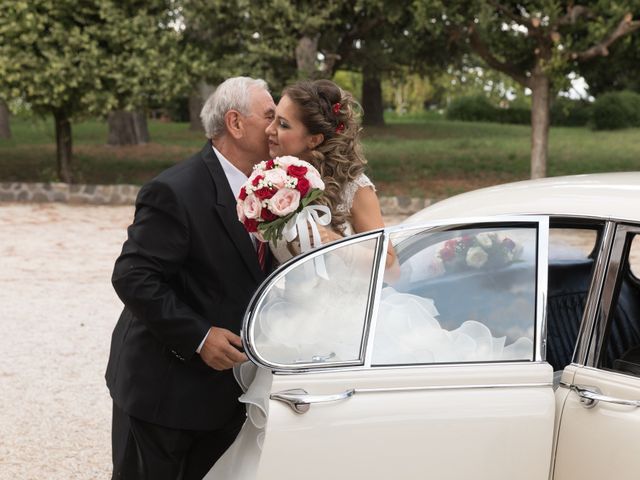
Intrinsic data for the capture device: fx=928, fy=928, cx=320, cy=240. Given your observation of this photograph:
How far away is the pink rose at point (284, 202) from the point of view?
309 cm

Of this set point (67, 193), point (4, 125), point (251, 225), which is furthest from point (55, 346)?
point (4, 125)

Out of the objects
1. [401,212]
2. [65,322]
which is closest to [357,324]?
[65,322]

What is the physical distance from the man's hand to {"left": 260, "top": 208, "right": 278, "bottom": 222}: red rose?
0.43m

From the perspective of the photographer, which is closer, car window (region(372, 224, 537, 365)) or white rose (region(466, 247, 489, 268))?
car window (region(372, 224, 537, 365))

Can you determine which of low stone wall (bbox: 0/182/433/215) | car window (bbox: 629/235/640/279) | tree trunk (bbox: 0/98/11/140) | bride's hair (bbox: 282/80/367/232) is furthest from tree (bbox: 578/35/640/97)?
tree trunk (bbox: 0/98/11/140)

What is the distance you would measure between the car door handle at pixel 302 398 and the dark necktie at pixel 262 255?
0.77 meters

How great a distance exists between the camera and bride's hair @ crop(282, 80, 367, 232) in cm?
342

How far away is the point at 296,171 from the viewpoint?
125 inches

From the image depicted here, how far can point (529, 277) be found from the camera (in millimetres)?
2971

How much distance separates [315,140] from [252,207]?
48 cm

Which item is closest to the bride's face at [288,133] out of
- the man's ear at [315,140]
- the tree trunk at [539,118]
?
the man's ear at [315,140]

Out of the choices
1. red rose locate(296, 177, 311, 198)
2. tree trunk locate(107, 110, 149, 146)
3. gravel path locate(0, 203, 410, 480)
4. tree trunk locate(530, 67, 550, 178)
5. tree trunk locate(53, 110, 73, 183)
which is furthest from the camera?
tree trunk locate(107, 110, 149, 146)

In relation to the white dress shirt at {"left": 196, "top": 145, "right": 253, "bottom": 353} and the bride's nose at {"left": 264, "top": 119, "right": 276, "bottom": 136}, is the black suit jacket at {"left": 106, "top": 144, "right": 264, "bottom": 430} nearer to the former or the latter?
the white dress shirt at {"left": 196, "top": 145, "right": 253, "bottom": 353}

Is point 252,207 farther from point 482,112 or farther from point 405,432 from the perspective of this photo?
point 482,112
